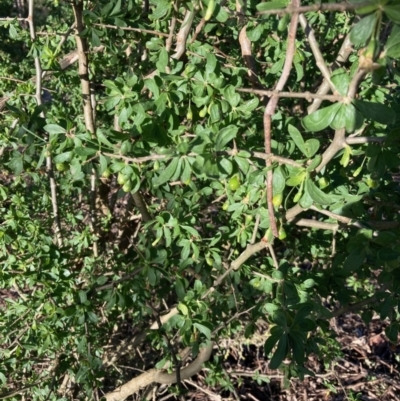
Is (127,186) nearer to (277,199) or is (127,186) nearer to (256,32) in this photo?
(277,199)

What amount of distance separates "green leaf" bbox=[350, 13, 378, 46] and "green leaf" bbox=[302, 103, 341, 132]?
21 cm

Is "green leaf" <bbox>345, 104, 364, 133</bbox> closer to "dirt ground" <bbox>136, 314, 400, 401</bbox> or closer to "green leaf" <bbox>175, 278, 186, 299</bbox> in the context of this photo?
"green leaf" <bbox>175, 278, 186, 299</bbox>

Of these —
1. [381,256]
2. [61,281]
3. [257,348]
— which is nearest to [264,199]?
[381,256]

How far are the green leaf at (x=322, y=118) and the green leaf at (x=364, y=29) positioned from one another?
0.21 metres

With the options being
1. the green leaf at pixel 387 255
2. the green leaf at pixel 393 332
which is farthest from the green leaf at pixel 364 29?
the green leaf at pixel 393 332

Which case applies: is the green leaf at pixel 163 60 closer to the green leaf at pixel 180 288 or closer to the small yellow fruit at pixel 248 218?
the small yellow fruit at pixel 248 218

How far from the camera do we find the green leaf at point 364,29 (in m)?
0.82

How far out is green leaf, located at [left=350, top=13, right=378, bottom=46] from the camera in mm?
818

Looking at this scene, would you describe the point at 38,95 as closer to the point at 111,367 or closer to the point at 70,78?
the point at 70,78

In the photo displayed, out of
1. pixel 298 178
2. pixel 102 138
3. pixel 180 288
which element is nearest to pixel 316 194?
pixel 298 178

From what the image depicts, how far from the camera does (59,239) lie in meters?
2.51

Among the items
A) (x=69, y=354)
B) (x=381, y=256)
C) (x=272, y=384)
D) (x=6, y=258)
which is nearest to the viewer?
(x=381, y=256)

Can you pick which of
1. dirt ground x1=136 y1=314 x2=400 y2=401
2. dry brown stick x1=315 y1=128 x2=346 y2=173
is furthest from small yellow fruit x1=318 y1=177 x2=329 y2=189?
dirt ground x1=136 y1=314 x2=400 y2=401

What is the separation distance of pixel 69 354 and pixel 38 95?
120cm
